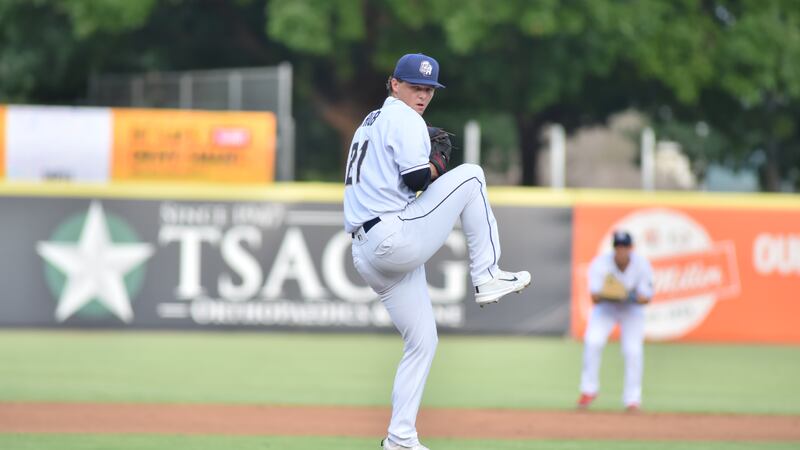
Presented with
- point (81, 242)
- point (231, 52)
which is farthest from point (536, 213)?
point (231, 52)

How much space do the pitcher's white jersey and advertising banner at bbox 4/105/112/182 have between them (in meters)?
12.9

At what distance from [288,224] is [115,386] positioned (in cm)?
605

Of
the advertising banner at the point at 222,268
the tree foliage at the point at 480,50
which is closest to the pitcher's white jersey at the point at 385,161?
the advertising banner at the point at 222,268

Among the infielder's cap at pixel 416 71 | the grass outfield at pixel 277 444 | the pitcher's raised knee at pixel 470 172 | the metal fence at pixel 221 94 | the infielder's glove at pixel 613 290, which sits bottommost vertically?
the grass outfield at pixel 277 444

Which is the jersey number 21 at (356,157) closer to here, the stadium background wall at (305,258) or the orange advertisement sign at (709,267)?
the stadium background wall at (305,258)

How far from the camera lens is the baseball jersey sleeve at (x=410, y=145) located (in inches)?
283

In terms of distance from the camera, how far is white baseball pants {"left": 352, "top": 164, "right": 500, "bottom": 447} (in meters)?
7.29

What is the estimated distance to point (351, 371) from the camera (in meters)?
15.1

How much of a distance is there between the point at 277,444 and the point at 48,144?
11.4m

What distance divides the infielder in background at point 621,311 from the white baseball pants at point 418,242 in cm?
471

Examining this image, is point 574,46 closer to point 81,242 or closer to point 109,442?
point 81,242

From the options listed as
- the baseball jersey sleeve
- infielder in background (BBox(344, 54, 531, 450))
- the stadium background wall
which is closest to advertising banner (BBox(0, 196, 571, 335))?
the stadium background wall

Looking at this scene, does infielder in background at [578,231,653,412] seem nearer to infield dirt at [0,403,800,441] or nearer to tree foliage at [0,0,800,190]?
infield dirt at [0,403,800,441]

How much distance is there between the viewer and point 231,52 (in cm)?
3281
